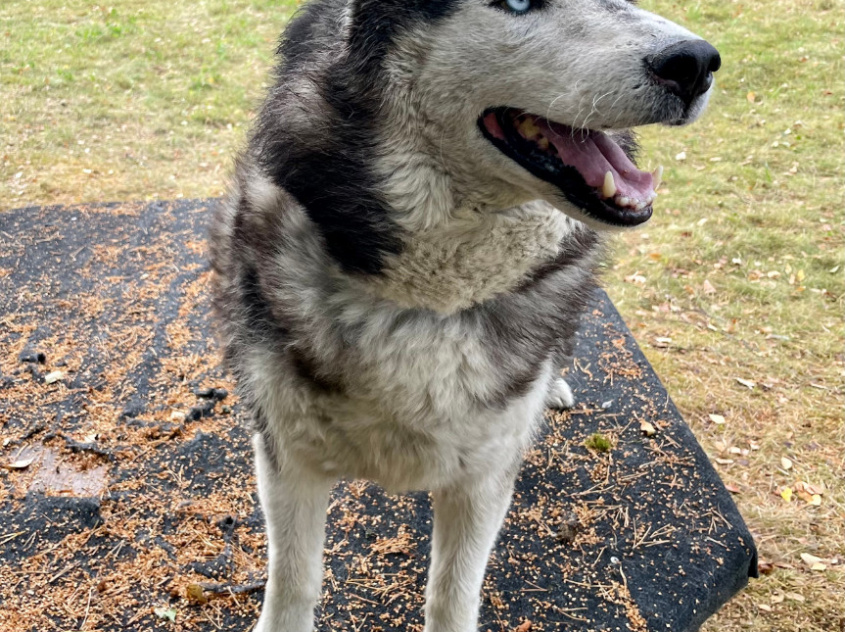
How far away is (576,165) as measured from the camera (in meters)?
1.62

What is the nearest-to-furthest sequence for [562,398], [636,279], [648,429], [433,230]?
[433,230]
[648,429]
[562,398]
[636,279]

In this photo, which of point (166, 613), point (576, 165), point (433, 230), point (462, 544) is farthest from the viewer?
point (166, 613)

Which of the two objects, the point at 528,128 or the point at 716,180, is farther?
the point at 716,180

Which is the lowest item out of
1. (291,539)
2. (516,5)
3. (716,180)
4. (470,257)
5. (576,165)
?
(716,180)

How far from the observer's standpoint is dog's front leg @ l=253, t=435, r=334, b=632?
2.14m

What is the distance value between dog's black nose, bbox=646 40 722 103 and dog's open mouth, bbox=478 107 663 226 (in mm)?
196

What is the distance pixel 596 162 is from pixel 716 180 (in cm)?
534

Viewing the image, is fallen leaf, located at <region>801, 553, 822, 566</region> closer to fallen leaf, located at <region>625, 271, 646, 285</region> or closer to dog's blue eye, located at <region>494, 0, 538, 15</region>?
fallen leaf, located at <region>625, 271, 646, 285</region>

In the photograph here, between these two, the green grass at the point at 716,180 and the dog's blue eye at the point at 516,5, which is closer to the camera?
the dog's blue eye at the point at 516,5

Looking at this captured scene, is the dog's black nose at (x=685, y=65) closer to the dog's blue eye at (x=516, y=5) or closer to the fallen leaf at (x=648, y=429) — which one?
the dog's blue eye at (x=516, y=5)

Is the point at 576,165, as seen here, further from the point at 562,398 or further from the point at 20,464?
the point at 20,464

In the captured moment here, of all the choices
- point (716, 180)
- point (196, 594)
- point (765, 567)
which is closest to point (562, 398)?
point (765, 567)

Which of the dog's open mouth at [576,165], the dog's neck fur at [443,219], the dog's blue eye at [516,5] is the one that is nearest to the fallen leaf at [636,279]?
the dog's neck fur at [443,219]

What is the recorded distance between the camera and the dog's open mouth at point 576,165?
61.7 inches
